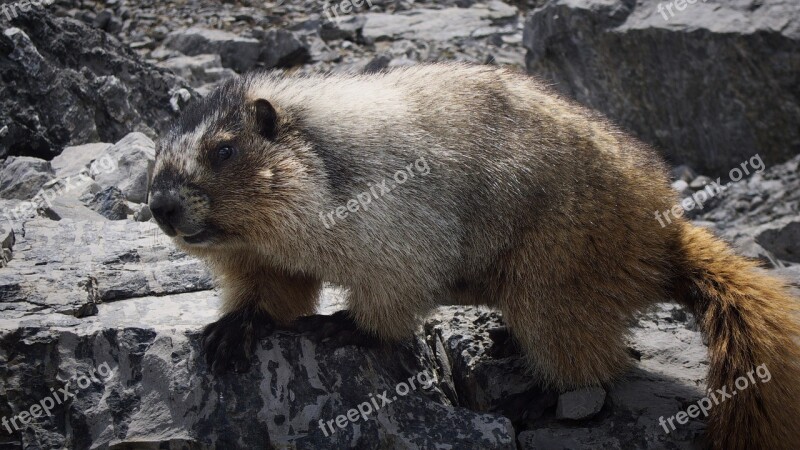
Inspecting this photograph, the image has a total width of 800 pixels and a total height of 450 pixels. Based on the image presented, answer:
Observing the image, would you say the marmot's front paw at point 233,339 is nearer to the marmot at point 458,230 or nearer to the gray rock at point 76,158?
the marmot at point 458,230

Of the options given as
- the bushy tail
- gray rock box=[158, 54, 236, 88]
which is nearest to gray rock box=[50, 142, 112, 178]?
gray rock box=[158, 54, 236, 88]

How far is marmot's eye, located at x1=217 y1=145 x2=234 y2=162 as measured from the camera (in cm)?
584

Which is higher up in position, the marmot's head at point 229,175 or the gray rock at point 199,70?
the marmot's head at point 229,175

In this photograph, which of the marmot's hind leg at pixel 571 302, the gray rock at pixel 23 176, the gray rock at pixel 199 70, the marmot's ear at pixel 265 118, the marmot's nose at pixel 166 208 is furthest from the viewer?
the gray rock at pixel 199 70

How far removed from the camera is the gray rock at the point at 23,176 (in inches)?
348

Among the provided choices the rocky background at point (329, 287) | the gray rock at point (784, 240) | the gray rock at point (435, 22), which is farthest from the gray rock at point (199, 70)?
the gray rock at point (784, 240)

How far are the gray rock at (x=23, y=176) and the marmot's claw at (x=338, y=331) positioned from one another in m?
4.12

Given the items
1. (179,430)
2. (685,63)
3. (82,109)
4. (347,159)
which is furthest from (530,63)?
(179,430)

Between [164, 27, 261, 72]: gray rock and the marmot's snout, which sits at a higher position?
the marmot's snout

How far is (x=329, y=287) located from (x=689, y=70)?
703cm

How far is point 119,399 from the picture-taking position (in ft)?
18.7

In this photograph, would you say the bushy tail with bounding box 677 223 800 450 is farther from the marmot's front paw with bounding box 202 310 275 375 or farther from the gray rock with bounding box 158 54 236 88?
the gray rock with bounding box 158 54 236 88

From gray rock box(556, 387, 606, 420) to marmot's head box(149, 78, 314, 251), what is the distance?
94.6 inches

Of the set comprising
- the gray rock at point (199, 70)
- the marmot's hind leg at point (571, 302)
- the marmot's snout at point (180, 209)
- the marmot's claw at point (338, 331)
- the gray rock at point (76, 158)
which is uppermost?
the marmot's snout at point (180, 209)
